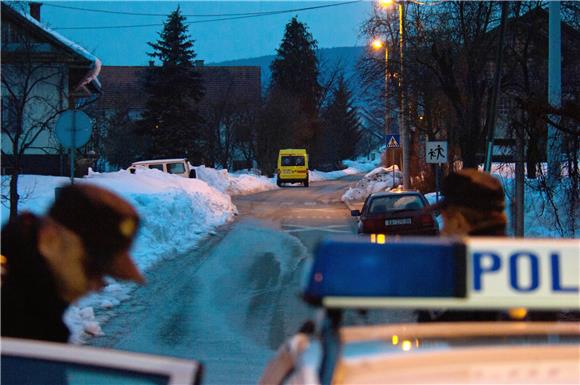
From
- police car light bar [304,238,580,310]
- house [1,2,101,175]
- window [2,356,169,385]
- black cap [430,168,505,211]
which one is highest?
house [1,2,101,175]

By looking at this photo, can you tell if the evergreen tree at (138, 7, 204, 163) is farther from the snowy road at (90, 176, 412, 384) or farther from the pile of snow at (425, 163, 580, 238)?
the pile of snow at (425, 163, 580, 238)

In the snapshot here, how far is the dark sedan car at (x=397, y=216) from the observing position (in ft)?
51.1

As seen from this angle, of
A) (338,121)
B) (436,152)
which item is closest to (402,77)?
(436,152)

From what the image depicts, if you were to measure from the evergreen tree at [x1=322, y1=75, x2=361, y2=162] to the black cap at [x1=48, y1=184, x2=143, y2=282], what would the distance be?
3234 inches

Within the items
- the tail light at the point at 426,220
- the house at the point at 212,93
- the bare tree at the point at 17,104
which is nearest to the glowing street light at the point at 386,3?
the bare tree at the point at 17,104

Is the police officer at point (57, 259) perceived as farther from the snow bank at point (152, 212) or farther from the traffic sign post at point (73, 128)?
the traffic sign post at point (73, 128)

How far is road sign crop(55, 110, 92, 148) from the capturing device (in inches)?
517

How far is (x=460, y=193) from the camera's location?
12.3 ft

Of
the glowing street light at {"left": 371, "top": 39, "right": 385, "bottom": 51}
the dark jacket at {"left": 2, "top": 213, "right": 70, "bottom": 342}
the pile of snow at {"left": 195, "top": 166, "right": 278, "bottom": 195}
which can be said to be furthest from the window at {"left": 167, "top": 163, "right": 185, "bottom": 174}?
the dark jacket at {"left": 2, "top": 213, "right": 70, "bottom": 342}

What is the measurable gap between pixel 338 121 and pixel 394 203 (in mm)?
76353

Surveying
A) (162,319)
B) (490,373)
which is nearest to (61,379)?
(490,373)

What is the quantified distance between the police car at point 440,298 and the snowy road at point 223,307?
4.67 m

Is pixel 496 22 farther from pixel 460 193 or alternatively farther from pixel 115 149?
pixel 115 149

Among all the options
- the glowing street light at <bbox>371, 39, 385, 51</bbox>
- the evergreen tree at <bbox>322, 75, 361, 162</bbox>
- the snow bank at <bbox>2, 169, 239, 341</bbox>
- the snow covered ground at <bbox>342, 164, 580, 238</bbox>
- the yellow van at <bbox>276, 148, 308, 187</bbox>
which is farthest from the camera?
the evergreen tree at <bbox>322, 75, 361, 162</bbox>
